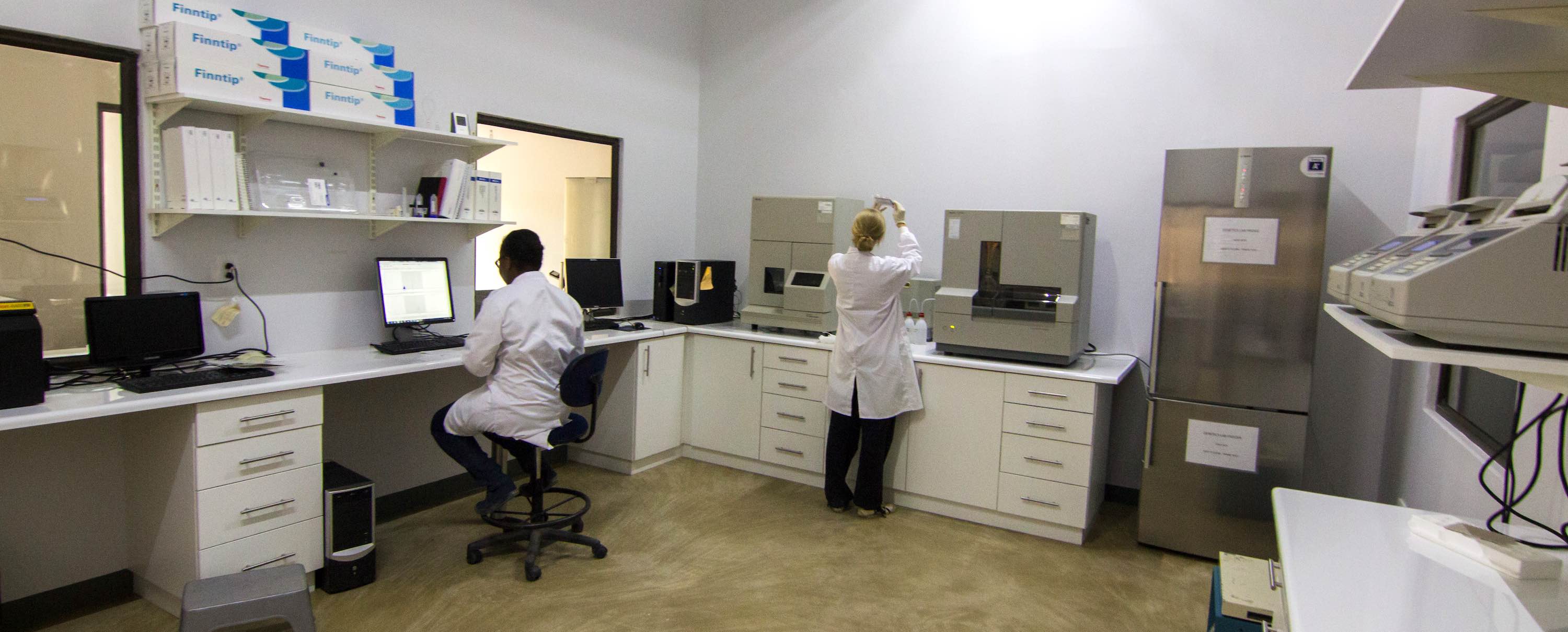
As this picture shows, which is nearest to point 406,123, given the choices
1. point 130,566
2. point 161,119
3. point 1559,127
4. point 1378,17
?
point 161,119

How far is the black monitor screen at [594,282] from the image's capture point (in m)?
4.45

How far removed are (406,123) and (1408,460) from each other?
165 inches

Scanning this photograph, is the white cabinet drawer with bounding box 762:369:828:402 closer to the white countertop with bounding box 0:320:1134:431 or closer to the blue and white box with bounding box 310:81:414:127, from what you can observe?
the white countertop with bounding box 0:320:1134:431

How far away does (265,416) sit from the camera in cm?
272

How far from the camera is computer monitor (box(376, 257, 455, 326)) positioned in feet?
11.4

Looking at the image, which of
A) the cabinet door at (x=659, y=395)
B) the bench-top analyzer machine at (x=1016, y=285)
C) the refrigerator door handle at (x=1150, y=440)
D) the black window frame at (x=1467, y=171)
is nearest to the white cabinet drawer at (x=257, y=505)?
the cabinet door at (x=659, y=395)

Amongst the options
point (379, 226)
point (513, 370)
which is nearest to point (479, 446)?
point (513, 370)

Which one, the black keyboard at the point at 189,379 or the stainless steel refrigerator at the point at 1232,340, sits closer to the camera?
the black keyboard at the point at 189,379

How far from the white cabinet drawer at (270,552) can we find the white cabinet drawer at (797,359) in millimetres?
2240

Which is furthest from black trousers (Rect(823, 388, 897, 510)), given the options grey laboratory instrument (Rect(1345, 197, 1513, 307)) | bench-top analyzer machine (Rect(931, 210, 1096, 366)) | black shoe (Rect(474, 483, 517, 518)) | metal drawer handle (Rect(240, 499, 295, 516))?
grey laboratory instrument (Rect(1345, 197, 1513, 307))

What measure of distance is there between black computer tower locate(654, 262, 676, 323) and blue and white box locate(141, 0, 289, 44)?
2.32 m

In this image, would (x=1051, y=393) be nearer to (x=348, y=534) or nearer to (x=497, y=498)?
(x=497, y=498)

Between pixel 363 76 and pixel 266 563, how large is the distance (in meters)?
1.81

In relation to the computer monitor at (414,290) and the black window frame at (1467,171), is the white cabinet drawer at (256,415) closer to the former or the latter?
the computer monitor at (414,290)
